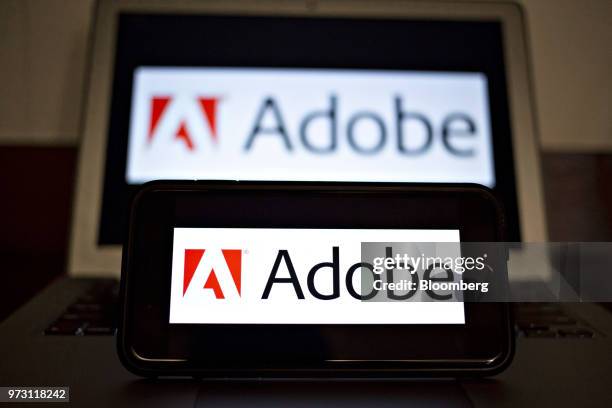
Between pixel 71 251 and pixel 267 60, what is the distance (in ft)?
1.03

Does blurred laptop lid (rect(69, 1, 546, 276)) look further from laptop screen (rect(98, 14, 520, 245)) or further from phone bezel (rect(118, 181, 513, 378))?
phone bezel (rect(118, 181, 513, 378))

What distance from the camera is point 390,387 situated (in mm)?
267

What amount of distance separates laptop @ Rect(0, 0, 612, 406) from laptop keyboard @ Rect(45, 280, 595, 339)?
0.06 meters

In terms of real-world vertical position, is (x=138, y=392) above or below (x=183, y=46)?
below

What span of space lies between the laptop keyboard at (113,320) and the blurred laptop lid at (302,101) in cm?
11

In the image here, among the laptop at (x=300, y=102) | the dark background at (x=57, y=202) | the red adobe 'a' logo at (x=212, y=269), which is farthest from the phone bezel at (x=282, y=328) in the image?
the dark background at (x=57, y=202)

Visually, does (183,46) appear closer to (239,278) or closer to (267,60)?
(267,60)

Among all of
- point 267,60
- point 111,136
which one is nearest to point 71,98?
point 111,136

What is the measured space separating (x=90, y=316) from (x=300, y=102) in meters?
0.32

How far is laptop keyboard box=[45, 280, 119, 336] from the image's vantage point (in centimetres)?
34

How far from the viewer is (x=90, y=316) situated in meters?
0.37

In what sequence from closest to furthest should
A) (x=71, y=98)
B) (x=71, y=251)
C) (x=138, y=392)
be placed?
(x=138, y=392)
(x=71, y=251)
(x=71, y=98)

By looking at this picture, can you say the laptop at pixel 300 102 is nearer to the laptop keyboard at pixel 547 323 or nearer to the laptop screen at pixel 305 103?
the laptop screen at pixel 305 103

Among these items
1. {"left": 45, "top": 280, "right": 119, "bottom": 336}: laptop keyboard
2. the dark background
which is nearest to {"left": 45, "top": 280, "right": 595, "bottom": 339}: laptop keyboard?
{"left": 45, "top": 280, "right": 119, "bottom": 336}: laptop keyboard
